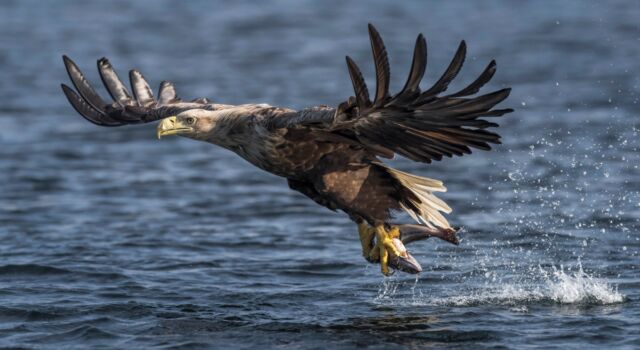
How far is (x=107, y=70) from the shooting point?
10547 millimetres

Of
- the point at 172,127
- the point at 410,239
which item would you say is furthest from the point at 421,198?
the point at 172,127

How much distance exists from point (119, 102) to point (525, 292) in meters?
3.53

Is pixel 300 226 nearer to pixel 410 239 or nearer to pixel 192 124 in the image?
pixel 410 239

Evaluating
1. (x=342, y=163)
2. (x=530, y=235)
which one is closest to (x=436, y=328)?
(x=342, y=163)

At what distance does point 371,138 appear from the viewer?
312 inches

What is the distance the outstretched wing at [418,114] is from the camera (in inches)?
286

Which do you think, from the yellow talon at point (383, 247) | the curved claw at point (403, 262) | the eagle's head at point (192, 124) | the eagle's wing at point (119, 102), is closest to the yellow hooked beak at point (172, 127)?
the eagle's head at point (192, 124)

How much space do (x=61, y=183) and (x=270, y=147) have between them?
6.49 meters

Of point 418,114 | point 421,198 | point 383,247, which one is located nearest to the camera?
point 418,114

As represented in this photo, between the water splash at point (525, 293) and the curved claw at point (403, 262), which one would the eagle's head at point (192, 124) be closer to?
the curved claw at point (403, 262)

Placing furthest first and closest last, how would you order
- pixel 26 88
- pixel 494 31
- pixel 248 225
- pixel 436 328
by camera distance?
1. pixel 494 31
2. pixel 26 88
3. pixel 248 225
4. pixel 436 328

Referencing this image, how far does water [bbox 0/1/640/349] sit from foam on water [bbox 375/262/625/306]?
23mm

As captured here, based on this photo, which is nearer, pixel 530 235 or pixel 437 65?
pixel 530 235

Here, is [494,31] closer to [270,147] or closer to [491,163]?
[491,163]
